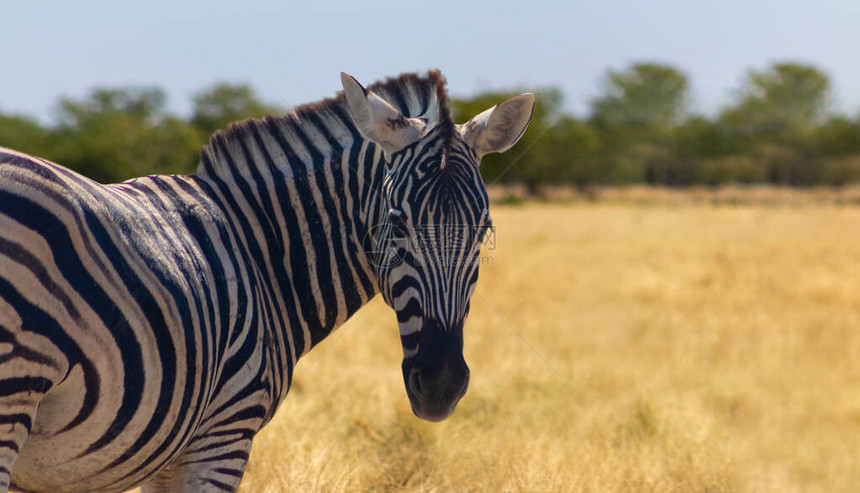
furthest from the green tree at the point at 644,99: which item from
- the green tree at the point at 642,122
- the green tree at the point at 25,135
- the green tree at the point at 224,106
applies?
the green tree at the point at 25,135

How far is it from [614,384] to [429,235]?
21.1ft

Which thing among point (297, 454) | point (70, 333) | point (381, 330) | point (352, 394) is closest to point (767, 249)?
point (381, 330)

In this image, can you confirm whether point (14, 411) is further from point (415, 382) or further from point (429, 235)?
point (429, 235)

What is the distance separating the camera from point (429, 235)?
2.78 m

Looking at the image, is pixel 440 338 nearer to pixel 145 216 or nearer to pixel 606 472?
pixel 145 216

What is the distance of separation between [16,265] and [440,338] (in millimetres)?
1503

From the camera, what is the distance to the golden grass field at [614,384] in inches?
198

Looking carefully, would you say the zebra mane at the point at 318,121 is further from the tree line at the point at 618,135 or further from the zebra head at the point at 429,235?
the tree line at the point at 618,135

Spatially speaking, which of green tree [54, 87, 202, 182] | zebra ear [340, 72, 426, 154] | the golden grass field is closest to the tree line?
green tree [54, 87, 202, 182]

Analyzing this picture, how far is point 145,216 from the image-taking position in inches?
103

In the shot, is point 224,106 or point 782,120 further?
point 782,120

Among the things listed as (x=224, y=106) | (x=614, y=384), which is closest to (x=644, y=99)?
(x=224, y=106)

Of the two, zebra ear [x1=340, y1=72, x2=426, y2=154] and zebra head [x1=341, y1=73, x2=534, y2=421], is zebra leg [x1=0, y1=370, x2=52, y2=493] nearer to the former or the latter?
zebra head [x1=341, y1=73, x2=534, y2=421]

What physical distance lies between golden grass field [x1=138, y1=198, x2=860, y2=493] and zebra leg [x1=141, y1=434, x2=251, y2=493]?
1582 millimetres
